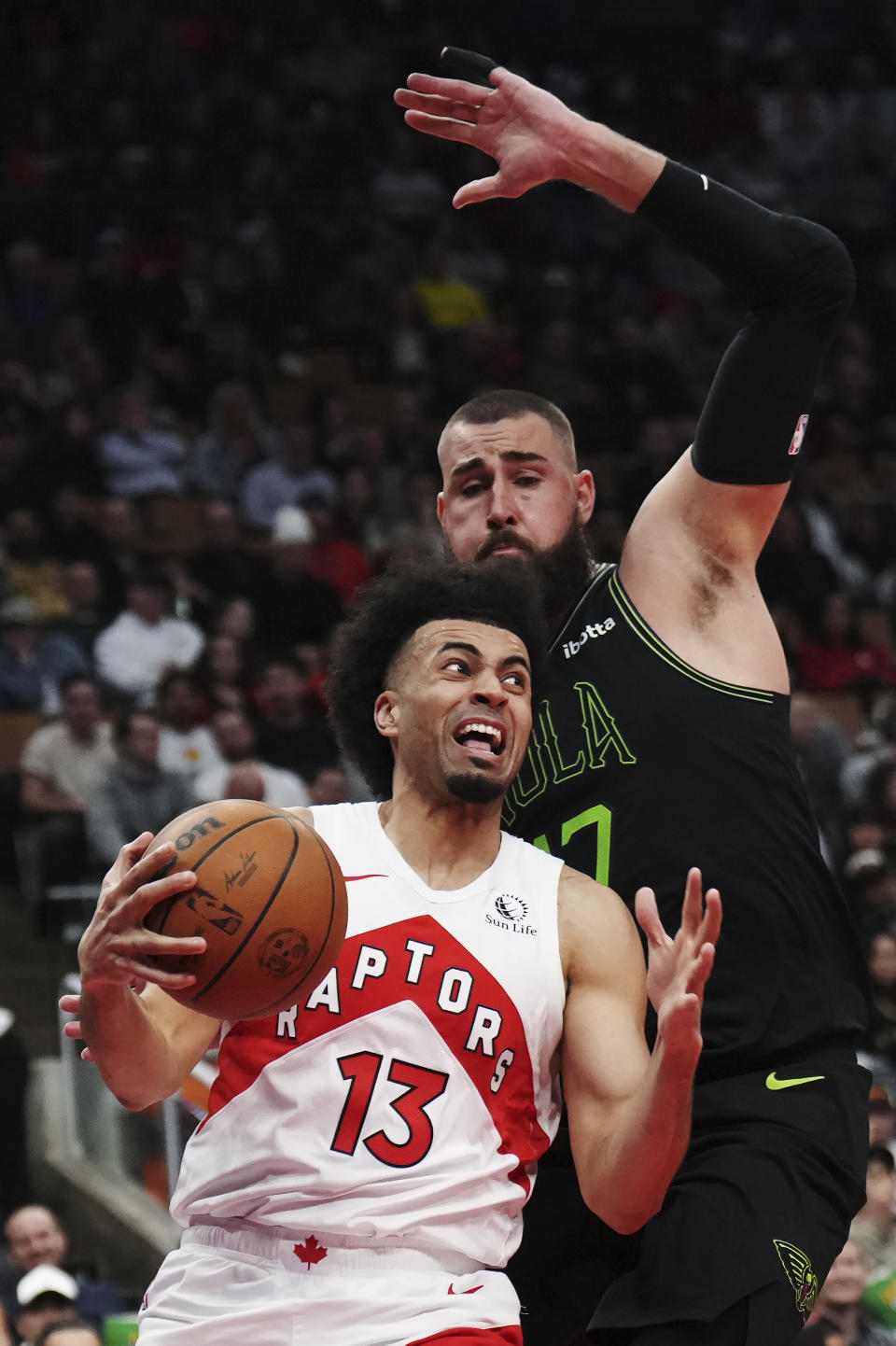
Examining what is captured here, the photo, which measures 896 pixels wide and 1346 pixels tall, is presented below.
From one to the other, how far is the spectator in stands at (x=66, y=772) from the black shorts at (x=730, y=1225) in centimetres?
694

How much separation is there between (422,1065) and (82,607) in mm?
9614

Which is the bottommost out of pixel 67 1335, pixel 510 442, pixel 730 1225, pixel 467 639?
pixel 67 1335

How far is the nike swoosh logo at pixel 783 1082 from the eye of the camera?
12.4 ft

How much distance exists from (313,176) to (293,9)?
9.92 feet

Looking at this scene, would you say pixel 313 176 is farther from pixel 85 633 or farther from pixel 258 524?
pixel 85 633

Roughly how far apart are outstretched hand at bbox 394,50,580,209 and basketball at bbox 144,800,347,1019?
1.43m

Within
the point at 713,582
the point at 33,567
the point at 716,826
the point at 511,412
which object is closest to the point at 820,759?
the point at 33,567

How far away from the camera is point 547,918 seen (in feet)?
12.2

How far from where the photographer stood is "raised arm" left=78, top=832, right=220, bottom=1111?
320 cm

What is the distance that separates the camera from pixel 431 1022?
3.49 meters

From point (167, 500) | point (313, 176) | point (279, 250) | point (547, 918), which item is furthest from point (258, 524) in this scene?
point (547, 918)

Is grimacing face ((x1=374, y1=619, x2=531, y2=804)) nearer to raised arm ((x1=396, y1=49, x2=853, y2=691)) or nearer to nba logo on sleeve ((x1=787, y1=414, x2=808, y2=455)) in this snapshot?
raised arm ((x1=396, y1=49, x2=853, y2=691))

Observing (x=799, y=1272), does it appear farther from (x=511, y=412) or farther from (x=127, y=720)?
(x=127, y=720)
